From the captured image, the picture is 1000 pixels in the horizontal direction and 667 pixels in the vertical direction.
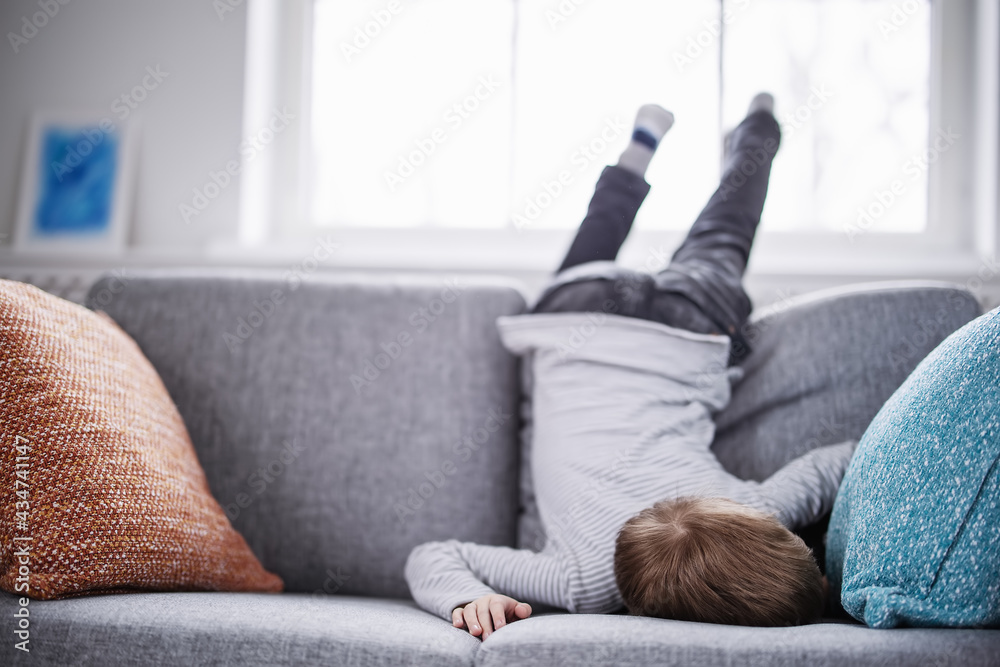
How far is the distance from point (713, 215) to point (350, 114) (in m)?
1.23

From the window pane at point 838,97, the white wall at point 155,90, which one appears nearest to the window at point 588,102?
the window pane at point 838,97

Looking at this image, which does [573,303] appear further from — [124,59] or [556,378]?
[124,59]

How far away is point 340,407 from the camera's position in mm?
1325

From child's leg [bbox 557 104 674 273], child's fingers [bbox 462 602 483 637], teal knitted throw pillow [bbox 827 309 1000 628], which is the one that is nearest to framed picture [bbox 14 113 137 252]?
child's leg [bbox 557 104 674 273]

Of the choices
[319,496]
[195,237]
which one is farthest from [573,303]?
[195,237]

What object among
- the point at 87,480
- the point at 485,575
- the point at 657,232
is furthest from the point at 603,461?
the point at 657,232

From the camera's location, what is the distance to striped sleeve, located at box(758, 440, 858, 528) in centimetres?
104

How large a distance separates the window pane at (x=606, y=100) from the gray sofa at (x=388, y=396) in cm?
79

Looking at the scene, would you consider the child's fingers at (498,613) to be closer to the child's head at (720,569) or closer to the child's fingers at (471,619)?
the child's fingers at (471,619)

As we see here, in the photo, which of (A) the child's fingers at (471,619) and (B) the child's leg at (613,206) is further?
(B) the child's leg at (613,206)

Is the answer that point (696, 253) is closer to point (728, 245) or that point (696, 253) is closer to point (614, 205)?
point (728, 245)

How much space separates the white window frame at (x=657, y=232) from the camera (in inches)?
75.3

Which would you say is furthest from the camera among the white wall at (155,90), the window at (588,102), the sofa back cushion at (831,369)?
the window at (588,102)

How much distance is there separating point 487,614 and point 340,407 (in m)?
0.54
